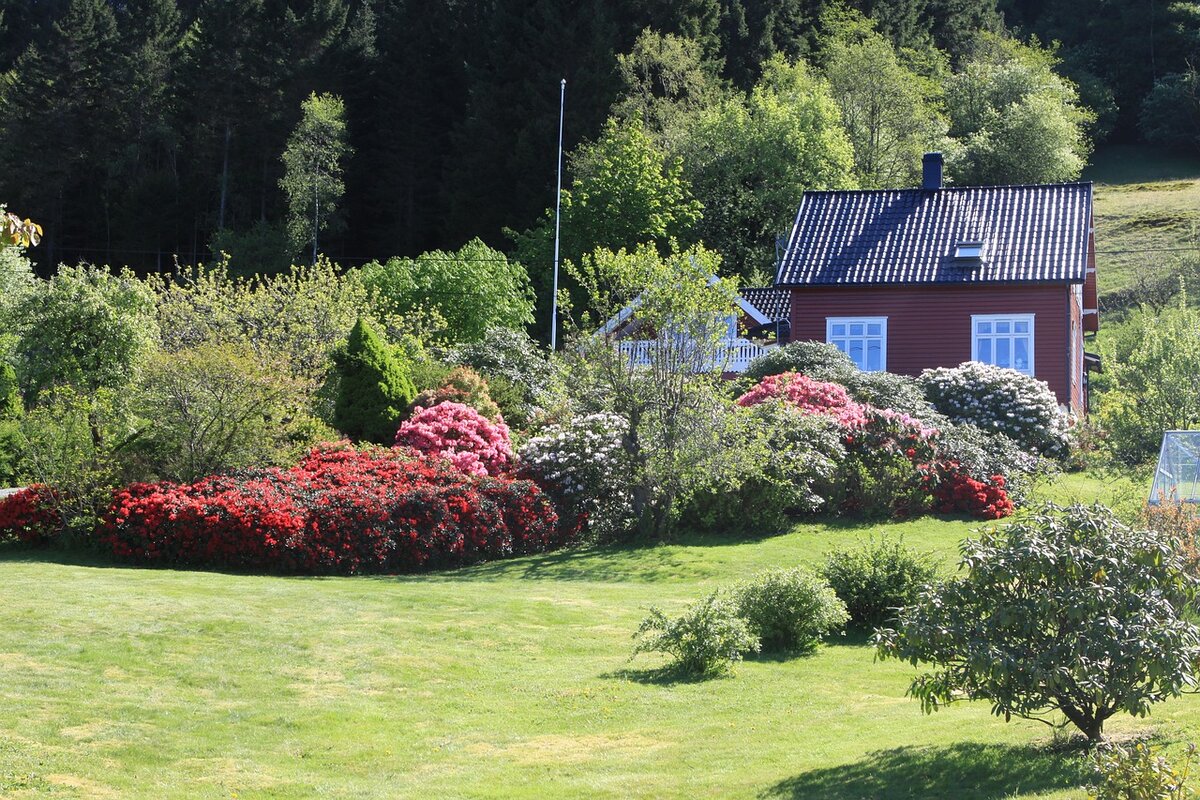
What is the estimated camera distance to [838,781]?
929cm

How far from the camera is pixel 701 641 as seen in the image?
13.2 meters

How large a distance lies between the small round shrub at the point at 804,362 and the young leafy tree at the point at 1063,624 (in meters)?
18.1

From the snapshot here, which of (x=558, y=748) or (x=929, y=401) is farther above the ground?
(x=929, y=401)

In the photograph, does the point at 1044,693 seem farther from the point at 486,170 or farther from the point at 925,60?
the point at 925,60

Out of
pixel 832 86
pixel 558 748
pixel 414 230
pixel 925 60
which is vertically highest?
pixel 925 60

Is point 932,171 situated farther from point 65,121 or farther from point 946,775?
point 65,121

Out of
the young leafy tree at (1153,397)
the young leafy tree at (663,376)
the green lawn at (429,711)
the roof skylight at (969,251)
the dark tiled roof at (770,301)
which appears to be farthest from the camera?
the dark tiled roof at (770,301)

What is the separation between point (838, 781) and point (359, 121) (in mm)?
58650

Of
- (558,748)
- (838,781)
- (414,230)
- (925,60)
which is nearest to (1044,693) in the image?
(838,781)

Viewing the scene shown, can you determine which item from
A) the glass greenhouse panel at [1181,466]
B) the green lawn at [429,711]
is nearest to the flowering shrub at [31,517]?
the green lawn at [429,711]

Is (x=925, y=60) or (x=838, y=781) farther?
(x=925, y=60)

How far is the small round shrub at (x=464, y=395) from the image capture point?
26.3 m

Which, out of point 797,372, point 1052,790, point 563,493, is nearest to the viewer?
point 1052,790

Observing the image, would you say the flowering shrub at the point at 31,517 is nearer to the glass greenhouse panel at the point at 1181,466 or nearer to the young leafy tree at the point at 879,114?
the glass greenhouse panel at the point at 1181,466
